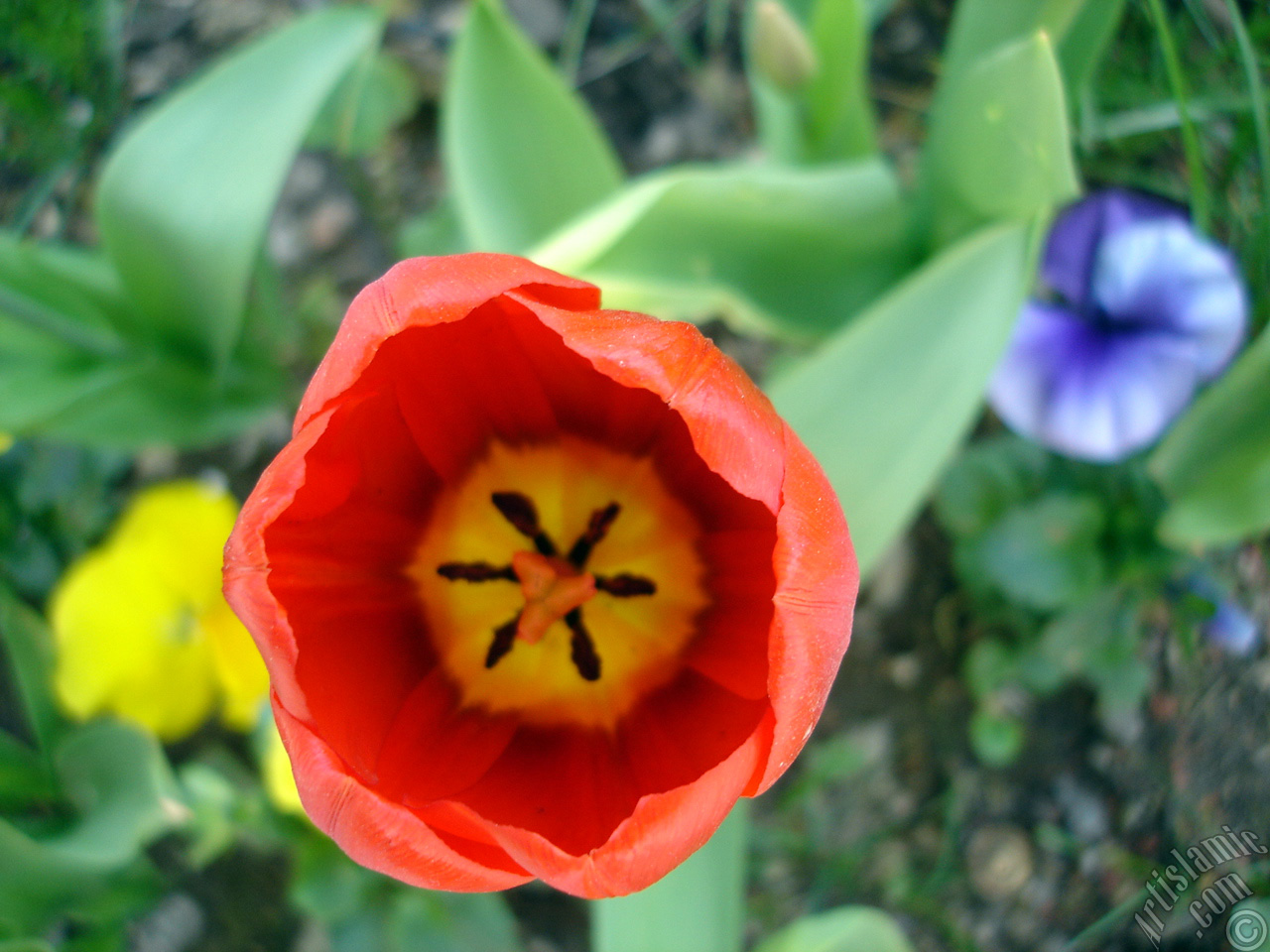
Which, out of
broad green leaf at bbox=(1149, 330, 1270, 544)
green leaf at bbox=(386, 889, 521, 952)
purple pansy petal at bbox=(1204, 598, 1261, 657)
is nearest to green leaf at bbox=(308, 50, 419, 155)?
green leaf at bbox=(386, 889, 521, 952)

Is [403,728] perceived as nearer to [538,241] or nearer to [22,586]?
[538,241]

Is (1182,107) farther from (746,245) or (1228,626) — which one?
(1228,626)

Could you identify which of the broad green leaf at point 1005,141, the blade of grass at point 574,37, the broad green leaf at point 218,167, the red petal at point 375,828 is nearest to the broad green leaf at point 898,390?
the broad green leaf at point 1005,141

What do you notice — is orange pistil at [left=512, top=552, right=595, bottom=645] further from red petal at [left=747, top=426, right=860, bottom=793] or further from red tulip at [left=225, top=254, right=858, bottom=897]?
red petal at [left=747, top=426, right=860, bottom=793]

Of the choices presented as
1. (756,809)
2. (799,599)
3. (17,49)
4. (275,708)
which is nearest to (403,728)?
(275,708)

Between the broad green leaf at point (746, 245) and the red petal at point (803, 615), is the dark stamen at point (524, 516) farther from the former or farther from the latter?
the red petal at point (803, 615)

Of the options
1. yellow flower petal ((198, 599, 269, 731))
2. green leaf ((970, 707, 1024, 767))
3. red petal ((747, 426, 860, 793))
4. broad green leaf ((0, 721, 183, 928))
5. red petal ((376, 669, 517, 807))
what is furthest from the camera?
green leaf ((970, 707, 1024, 767))

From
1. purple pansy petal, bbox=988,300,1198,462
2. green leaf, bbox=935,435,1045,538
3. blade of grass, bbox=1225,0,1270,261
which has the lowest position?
green leaf, bbox=935,435,1045,538
